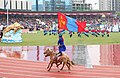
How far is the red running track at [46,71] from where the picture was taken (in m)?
12.1

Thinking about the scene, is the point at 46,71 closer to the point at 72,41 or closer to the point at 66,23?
the point at 66,23

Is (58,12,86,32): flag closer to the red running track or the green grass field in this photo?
the red running track

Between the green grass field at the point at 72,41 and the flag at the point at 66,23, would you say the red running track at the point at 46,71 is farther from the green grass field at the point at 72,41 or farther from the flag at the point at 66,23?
the green grass field at the point at 72,41

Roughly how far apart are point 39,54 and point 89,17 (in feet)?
186

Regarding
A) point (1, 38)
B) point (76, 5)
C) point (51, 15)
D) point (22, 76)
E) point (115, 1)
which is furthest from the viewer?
point (115, 1)

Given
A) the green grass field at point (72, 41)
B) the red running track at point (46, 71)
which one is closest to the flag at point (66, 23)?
the red running track at point (46, 71)

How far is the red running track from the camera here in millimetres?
12055

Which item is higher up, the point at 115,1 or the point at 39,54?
the point at 115,1

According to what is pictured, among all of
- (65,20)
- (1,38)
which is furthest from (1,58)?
(1,38)

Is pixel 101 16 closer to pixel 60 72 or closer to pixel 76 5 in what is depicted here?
pixel 76 5

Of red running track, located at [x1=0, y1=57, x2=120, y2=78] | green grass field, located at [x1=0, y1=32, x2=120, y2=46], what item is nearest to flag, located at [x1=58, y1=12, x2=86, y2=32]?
red running track, located at [x1=0, y1=57, x2=120, y2=78]

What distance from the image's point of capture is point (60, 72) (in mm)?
12711

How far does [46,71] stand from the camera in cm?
1291

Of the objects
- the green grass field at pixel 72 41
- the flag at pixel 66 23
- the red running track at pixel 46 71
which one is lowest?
the red running track at pixel 46 71
